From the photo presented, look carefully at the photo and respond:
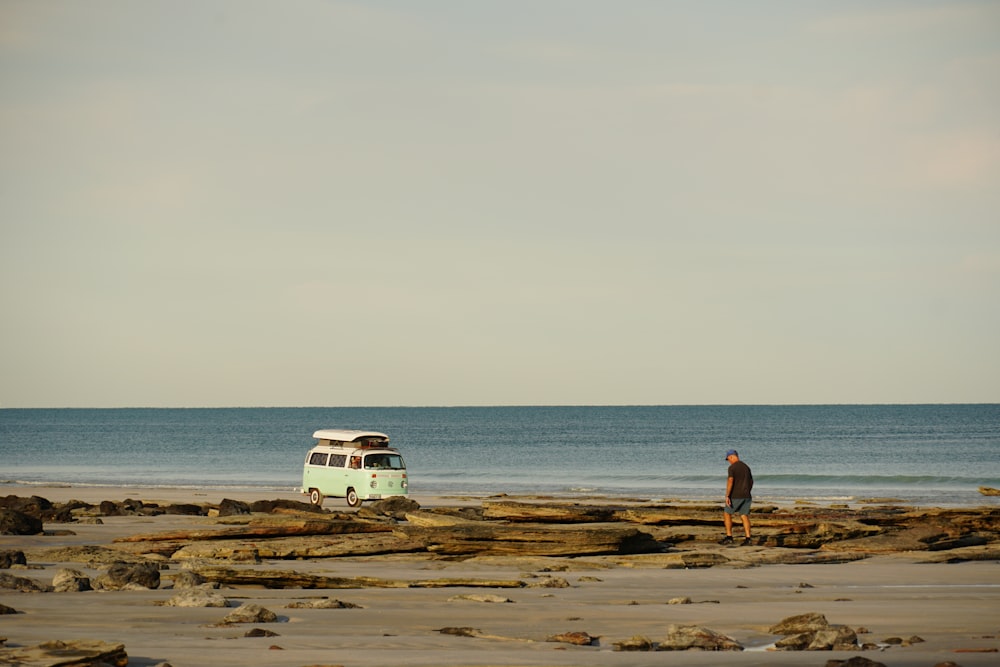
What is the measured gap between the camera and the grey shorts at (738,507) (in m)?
25.9

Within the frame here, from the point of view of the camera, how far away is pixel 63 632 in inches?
521

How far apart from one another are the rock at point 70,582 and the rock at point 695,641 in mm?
9116

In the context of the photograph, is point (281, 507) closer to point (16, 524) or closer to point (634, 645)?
point (16, 524)

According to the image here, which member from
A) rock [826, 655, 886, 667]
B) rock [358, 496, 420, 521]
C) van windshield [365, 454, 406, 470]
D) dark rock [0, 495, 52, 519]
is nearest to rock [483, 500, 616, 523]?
rock [358, 496, 420, 521]

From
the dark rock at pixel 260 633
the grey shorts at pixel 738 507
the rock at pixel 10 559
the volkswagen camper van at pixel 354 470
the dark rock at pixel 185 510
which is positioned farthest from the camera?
the volkswagen camper van at pixel 354 470

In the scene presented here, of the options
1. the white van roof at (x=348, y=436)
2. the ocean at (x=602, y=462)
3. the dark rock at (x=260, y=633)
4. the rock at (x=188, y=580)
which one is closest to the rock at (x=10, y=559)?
the rock at (x=188, y=580)

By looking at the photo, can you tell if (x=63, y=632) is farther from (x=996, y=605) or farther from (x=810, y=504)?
(x=810, y=504)

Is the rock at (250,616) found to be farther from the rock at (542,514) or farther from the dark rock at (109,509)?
the dark rock at (109,509)

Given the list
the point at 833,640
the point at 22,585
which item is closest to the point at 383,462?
the point at 22,585

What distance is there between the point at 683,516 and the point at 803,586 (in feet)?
28.9

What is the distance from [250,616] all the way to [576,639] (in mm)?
4066

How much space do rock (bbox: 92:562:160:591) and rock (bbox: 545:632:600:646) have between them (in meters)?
7.09

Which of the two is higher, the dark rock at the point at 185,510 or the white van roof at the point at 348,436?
the white van roof at the point at 348,436

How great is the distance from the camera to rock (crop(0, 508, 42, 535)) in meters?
27.8
